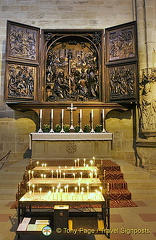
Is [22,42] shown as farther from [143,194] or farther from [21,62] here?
[143,194]

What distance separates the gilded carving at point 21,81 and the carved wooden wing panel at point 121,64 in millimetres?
3479

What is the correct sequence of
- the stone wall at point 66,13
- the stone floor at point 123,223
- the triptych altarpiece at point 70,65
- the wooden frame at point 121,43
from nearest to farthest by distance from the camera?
the stone floor at point 123,223 → the triptych altarpiece at point 70,65 → the wooden frame at point 121,43 → the stone wall at point 66,13

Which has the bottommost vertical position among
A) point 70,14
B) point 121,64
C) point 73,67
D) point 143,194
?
point 143,194

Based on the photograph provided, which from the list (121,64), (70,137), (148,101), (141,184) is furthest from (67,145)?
(121,64)

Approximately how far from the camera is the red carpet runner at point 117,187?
17.4ft

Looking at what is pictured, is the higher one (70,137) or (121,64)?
(121,64)

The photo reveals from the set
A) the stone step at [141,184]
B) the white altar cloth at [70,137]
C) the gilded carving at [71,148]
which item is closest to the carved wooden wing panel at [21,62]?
the white altar cloth at [70,137]

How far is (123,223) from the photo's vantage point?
4.10 meters

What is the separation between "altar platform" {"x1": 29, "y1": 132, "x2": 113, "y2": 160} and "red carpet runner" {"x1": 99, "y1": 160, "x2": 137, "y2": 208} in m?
1.55

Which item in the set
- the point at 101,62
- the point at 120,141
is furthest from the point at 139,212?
the point at 101,62

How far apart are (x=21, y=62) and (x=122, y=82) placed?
15.0 ft

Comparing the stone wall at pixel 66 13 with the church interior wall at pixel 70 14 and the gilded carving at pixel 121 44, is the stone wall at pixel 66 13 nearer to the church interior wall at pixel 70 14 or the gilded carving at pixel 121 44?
the church interior wall at pixel 70 14

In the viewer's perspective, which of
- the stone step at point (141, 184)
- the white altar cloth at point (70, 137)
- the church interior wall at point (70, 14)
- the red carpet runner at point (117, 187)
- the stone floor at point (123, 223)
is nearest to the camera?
the stone floor at point (123, 223)

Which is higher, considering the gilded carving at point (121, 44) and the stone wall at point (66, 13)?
the stone wall at point (66, 13)
